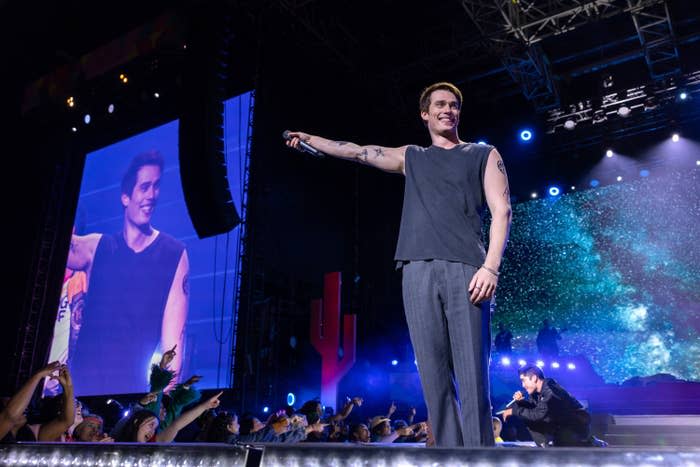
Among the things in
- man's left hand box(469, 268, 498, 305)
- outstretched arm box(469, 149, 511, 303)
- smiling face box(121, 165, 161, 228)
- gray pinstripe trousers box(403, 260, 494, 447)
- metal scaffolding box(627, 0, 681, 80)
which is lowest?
gray pinstripe trousers box(403, 260, 494, 447)

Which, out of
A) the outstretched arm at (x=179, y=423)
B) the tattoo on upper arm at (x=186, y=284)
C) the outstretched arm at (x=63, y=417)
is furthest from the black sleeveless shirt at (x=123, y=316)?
the outstretched arm at (x=63, y=417)

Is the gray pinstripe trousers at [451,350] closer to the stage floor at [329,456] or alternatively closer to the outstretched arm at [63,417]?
the stage floor at [329,456]

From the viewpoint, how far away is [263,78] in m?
11.0

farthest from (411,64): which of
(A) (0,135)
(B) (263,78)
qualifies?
(A) (0,135)

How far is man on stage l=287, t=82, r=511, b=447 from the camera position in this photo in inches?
74.3

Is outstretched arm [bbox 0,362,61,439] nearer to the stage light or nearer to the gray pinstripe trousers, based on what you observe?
the gray pinstripe trousers

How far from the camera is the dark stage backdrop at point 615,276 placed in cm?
1194

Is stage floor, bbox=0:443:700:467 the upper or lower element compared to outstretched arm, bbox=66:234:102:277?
lower

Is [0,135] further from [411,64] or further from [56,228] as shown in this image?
[411,64]

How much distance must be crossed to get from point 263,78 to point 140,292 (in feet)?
15.2

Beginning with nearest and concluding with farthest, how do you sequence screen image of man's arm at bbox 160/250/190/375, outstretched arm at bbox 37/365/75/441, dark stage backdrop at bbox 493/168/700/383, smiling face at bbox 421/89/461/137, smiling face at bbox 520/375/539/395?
smiling face at bbox 421/89/461/137
outstretched arm at bbox 37/365/75/441
smiling face at bbox 520/375/539/395
screen image of man's arm at bbox 160/250/190/375
dark stage backdrop at bbox 493/168/700/383

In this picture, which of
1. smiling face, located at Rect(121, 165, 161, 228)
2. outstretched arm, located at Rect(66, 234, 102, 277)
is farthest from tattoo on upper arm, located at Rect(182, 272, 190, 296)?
outstretched arm, located at Rect(66, 234, 102, 277)

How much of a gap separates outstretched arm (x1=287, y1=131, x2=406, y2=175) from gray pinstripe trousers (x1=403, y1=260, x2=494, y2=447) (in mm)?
522

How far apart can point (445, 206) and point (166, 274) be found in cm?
826
